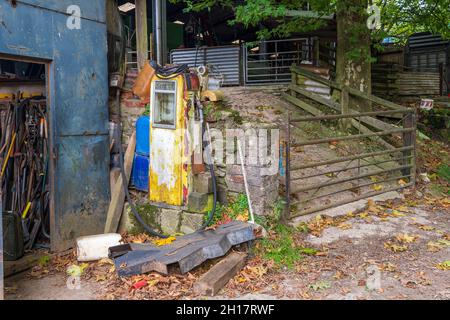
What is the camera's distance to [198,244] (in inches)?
180

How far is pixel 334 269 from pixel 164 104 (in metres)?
3.12

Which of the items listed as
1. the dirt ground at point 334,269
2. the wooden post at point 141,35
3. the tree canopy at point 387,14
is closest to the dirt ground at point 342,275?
the dirt ground at point 334,269

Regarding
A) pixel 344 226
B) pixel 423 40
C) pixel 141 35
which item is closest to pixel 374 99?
pixel 344 226

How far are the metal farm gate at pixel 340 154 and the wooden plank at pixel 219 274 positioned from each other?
1.26 meters

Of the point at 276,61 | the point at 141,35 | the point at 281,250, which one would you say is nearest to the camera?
the point at 281,250

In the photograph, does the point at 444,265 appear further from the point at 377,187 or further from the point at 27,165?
the point at 27,165

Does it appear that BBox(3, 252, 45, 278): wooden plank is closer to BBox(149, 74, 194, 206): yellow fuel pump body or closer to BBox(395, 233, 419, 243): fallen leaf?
BBox(149, 74, 194, 206): yellow fuel pump body

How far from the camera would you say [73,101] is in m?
6.22

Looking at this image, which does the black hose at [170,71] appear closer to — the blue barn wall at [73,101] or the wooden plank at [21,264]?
the blue barn wall at [73,101]

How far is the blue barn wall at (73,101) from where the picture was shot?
18.5ft

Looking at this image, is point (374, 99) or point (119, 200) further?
point (374, 99)

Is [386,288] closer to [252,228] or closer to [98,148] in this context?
[252,228]

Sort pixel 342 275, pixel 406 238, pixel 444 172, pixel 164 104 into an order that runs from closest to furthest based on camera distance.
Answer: pixel 342 275 < pixel 406 238 < pixel 164 104 < pixel 444 172

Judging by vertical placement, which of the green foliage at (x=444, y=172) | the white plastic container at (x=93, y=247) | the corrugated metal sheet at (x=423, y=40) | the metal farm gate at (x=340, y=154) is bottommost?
the white plastic container at (x=93, y=247)
